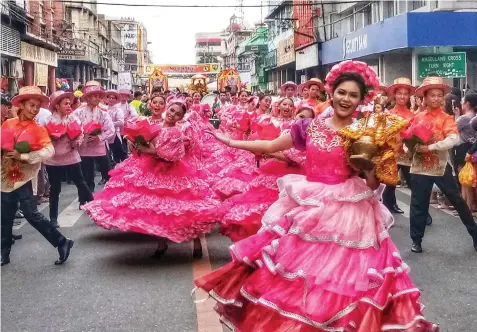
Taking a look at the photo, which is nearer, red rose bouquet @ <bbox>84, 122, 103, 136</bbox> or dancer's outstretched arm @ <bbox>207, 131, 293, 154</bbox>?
dancer's outstretched arm @ <bbox>207, 131, 293, 154</bbox>

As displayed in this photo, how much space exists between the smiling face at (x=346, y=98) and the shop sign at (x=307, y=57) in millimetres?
29990

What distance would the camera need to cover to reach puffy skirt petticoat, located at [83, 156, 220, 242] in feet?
23.8

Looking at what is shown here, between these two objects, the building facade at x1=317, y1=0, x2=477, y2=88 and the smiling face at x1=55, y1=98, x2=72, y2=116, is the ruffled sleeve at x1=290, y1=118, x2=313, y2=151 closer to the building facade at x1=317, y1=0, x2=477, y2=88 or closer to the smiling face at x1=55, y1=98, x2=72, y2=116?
the smiling face at x1=55, y1=98, x2=72, y2=116

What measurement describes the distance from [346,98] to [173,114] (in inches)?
139

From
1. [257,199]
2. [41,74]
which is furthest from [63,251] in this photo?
[41,74]

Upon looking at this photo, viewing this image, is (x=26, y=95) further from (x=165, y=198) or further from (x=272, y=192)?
(x=272, y=192)

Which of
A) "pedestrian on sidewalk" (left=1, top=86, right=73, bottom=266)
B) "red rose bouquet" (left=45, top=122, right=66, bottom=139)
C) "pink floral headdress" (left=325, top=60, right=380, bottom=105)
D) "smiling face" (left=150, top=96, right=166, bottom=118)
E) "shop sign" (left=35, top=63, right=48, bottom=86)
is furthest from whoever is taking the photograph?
"shop sign" (left=35, top=63, right=48, bottom=86)

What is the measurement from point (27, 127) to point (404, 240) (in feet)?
15.4

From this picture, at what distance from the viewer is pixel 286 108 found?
767 cm

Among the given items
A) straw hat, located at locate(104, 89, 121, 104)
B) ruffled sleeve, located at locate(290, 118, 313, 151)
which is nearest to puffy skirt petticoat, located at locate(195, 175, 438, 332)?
ruffled sleeve, located at locate(290, 118, 313, 151)

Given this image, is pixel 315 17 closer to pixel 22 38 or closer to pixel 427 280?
pixel 22 38

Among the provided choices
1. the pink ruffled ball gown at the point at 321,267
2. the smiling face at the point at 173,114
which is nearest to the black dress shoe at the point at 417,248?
the smiling face at the point at 173,114

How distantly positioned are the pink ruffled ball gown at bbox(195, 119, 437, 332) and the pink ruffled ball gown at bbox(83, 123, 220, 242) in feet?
9.67

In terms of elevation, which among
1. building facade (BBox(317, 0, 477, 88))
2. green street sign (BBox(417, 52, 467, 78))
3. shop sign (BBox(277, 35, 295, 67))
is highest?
shop sign (BBox(277, 35, 295, 67))
